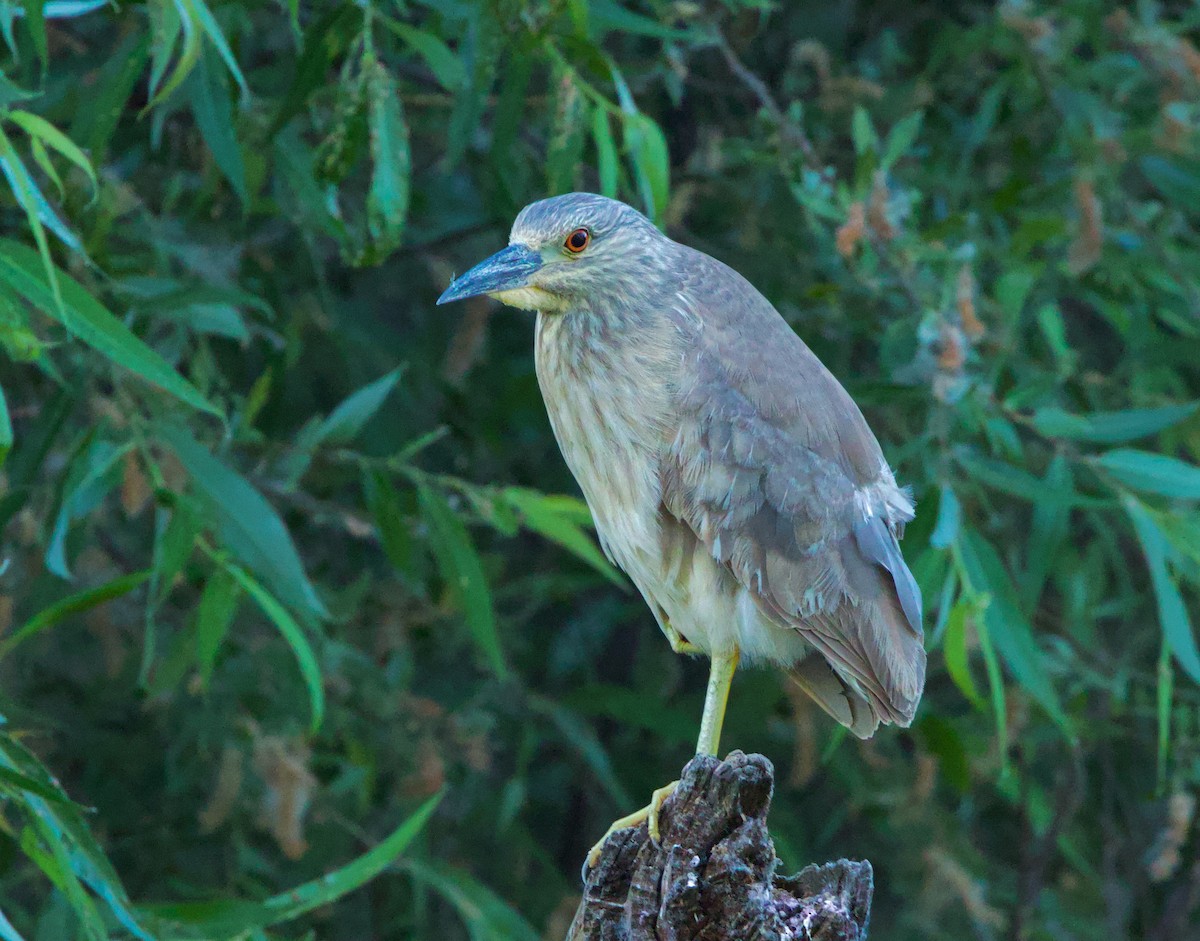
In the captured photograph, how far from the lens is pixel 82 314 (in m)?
2.09

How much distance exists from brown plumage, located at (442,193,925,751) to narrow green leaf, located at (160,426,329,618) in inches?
18.2

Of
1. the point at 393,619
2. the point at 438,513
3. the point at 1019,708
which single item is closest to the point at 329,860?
the point at 393,619

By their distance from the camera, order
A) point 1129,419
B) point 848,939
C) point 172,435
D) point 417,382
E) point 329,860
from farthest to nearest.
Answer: point 417,382 → point 329,860 → point 1129,419 → point 172,435 → point 848,939

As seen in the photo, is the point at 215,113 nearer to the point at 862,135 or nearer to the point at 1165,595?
the point at 862,135

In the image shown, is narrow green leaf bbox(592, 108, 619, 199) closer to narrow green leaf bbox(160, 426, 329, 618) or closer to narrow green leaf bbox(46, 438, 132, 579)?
narrow green leaf bbox(160, 426, 329, 618)

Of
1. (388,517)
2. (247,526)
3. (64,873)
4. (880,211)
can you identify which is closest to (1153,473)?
(880,211)

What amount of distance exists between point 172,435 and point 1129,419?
1651 millimetres

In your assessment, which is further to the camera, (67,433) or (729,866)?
(67,433)

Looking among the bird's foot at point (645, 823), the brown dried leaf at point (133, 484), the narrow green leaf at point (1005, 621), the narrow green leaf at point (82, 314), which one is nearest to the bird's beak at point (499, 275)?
the narrow green leaf at point (82, 314)

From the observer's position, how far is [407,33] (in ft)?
8.25

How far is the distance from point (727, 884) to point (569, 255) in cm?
98

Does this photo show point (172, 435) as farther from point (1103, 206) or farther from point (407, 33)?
point (1103, 206)

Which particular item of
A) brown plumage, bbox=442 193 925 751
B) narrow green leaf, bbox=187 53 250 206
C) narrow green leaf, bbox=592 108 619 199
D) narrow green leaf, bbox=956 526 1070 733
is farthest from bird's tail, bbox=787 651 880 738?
narrow green leaf, bbox=187 53 250 206

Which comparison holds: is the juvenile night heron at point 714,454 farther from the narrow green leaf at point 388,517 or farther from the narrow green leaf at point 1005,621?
the narrow green leaf at point 388,517
